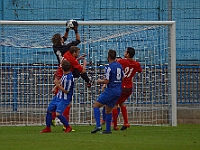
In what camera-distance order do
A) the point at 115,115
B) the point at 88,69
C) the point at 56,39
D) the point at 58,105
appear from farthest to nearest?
the point at 88,69, the point at 115,115, the point at 56,39, the point at 58,105

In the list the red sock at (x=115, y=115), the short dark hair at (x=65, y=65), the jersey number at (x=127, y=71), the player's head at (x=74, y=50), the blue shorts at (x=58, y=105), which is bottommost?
the red sock at (x=115, y=115)

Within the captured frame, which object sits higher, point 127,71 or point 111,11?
point 111,11

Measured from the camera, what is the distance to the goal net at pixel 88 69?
17.6 meters

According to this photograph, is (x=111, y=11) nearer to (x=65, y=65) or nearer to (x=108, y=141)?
(x=65, y=65)

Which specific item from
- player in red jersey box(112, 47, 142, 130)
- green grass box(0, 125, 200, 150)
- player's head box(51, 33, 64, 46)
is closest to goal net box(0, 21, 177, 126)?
player in red jersey box(112, 47, 142, 130)

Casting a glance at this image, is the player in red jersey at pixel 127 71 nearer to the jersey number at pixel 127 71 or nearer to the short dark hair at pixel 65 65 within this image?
the jersey number at pixel 127 71

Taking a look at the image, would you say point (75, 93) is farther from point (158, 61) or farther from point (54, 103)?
point (54, 103)

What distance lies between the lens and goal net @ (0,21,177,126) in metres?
17.6

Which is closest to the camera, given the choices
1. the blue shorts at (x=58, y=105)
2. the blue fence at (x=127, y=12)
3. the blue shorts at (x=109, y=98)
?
the blue shorts at (x=109, y=98)

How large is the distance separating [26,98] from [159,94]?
3.34m

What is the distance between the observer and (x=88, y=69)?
1802 centimetres

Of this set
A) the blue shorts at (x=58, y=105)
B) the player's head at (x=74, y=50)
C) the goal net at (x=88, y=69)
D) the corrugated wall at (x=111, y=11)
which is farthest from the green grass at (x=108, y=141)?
the corrugated wall at (x=111, y=11)

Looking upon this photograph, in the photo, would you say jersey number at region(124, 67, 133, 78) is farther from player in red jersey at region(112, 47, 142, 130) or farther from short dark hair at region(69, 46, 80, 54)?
short dark hair at region(69, 46, 80, 54)

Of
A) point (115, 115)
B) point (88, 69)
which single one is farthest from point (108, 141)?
point (88, 69)
